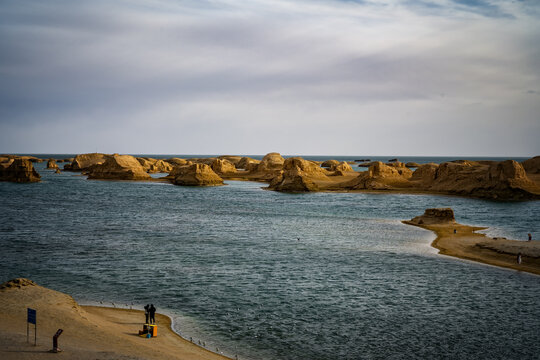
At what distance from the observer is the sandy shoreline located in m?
37.6

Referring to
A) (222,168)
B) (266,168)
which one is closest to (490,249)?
(266,168)

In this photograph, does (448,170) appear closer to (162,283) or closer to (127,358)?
(162,283)

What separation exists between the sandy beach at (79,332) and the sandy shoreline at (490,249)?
28.9m

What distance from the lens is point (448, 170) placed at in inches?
4400

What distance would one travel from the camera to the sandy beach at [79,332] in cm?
1853

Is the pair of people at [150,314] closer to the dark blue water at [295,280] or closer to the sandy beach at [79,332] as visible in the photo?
the sandy beach at [79,332]

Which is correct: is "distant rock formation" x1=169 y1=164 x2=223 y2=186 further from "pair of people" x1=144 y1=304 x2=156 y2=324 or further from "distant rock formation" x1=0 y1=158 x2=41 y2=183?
"pair of people" x1=144 y1=304 x2=156 y2=324

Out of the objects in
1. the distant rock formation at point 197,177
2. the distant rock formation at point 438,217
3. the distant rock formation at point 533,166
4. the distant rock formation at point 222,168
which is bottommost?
the distant rock formation at point 438,217

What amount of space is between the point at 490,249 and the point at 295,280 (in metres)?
21.4

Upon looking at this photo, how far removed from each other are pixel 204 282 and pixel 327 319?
10.7m

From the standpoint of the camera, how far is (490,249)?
137 feet

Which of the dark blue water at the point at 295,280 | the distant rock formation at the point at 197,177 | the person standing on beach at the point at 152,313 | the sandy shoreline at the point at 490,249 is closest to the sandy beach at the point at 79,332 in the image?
the person standing on beach at the point at 152,313

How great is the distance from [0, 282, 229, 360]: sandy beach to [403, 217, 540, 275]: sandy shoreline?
2893 cm

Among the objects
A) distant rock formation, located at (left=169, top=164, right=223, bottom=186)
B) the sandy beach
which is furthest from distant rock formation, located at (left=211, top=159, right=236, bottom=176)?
the sandy beach
